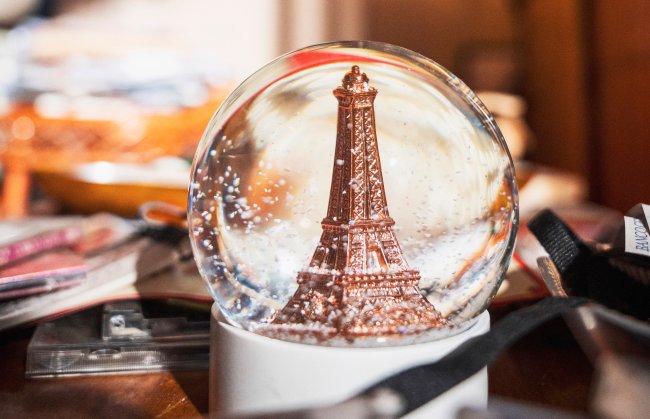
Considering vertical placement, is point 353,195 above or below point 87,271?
above

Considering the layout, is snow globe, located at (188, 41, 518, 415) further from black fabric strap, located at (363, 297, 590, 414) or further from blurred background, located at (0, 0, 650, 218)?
blurred background, located at (0, 0, 650, 218)

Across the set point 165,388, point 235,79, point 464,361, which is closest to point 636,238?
point 464,361

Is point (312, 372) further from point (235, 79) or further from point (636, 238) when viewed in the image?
point (235, 79)

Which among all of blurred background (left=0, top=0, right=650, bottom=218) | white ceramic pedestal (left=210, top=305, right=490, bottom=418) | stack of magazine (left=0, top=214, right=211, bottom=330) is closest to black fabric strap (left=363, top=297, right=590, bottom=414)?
white ceramic pedestal (left=210, top=305, right=490, bottom=418)

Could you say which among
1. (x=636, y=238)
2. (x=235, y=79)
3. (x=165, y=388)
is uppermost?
(x=636, y=238)

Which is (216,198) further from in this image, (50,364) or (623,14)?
(623,14)

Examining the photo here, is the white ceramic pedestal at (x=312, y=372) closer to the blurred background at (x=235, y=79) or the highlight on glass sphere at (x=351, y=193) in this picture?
the highlight on glass sphere at (x=351, y=193)

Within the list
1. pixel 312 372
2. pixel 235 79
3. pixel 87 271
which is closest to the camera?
pixel 312 372

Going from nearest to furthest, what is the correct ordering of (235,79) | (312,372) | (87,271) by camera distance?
(312,372) → (87,271) → (235,79)
